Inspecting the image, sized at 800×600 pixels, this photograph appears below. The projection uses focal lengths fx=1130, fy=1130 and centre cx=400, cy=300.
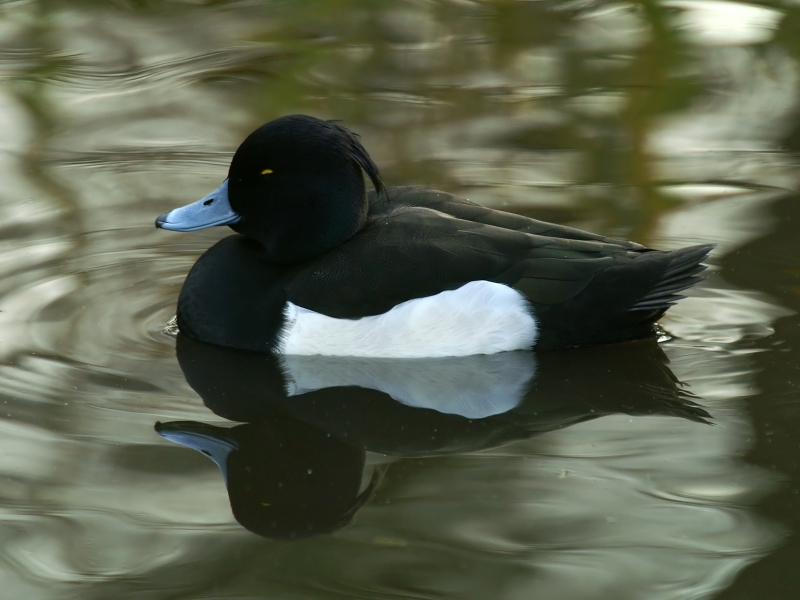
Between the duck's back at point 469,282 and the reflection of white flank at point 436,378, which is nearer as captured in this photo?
the reflection of white flank at point 436,378

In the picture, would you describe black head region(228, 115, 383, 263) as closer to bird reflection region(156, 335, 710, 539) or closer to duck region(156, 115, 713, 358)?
duck region(156, 115, 713, 358)

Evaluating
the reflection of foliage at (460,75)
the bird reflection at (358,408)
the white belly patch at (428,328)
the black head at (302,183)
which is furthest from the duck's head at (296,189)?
the reflection of foliage at (460,75)

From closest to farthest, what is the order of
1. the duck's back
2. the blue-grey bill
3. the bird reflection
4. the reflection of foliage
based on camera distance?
the bird reflection, the blue-grey bill, the duck's back, the reflection of foliage

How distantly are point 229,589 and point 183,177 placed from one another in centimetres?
369

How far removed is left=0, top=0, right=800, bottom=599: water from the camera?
3529 millimetres

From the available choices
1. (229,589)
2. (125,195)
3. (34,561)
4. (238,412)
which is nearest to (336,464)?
(238,412)

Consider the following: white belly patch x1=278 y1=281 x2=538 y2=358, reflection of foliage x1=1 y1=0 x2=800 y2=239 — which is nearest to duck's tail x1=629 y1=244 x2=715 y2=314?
white belly patch x1=278 y1=281 x2=538 y2=358

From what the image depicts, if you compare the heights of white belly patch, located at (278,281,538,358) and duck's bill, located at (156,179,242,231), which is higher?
duck's bill, located at (156,179,242,231)

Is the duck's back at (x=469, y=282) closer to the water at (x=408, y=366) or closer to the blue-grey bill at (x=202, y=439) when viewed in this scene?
the water at (x=408, y=366)

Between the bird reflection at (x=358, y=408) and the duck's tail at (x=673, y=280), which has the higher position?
the duck's tail at (x=673, y=280)

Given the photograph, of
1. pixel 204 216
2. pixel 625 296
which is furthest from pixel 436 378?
pixel 204 216

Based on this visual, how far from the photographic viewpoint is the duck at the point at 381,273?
4746 mm

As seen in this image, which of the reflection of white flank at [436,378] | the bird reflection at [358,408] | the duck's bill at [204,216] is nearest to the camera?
the bird reflection at [358,408]

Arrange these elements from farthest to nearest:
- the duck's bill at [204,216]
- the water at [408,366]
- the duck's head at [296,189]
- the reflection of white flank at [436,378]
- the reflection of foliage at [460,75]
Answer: the reflection of foliage at [460,75] < the duck's bill at [204,216] < the duck's head at [296,189] < the reflection of white flank at [436,378] < the water at [408,366]
